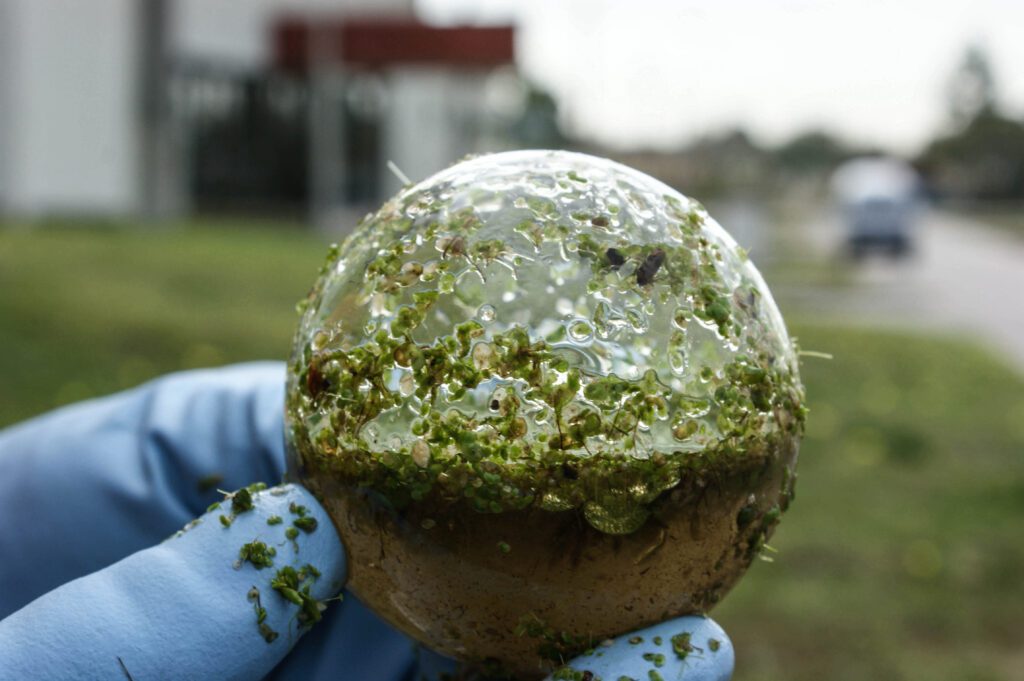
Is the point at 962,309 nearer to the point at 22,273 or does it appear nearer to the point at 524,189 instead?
the point at 22,273

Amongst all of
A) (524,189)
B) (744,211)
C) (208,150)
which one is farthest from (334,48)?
(524,189)

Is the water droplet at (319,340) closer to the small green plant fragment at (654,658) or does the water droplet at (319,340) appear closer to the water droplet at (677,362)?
the water droplet at (677,362)

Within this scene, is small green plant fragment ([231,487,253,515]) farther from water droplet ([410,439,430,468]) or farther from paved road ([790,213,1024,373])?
paved road ([790,213,1024,373])

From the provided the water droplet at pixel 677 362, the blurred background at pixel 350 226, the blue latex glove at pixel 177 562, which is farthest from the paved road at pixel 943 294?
the water droplet at pixel 677 362

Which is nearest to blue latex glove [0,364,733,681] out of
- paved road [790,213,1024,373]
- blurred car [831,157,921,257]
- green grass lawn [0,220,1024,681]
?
green grass lawn [0,220,1024,681]

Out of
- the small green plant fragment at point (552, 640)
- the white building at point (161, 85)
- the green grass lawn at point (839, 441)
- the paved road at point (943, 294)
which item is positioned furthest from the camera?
the white building at point (161, 85)

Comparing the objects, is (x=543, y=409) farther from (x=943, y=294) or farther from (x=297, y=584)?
(x=943, y=294)
